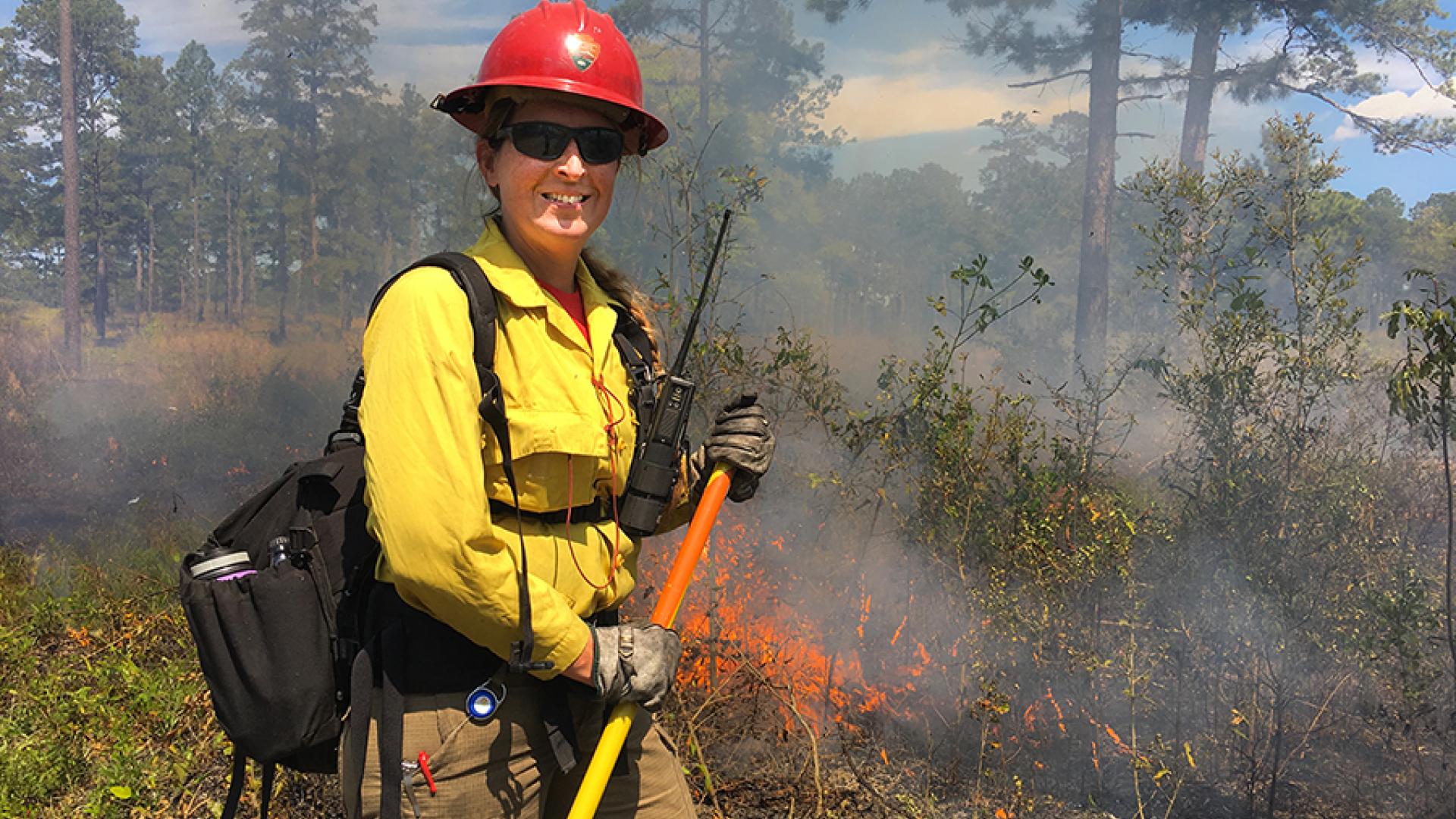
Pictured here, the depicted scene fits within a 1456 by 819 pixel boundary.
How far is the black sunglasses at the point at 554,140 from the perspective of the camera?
1.86 metres

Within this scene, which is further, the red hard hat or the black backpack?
the red hard hat

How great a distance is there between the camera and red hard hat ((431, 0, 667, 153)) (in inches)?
72.2

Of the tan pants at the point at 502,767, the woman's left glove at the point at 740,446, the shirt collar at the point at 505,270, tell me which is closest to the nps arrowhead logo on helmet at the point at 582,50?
the shirt collar at the point at 505,270

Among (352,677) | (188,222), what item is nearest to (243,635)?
(352,677)

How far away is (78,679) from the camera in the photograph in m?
4.62

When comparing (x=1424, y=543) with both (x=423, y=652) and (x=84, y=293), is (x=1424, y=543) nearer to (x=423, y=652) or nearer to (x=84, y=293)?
(x=423, y=652)

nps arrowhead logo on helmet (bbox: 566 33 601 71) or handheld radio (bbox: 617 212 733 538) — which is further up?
nps arrowhead logo on helmet (bbox: 566 33 601 71)

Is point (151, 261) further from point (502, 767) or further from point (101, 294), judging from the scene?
point (502, 767)

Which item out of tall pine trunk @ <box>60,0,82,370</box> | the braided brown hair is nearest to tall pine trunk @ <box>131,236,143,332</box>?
tall pine trunk @ <box>60,0,82,370</box>

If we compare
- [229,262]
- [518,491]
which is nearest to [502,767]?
[518,491]

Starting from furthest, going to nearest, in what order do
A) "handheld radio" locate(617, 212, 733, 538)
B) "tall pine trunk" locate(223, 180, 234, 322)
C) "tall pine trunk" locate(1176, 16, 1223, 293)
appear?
"tall pine trunk" locate(223, 180, 234, 322) < "tall pine trunk" locate(1176, 16, 1223, 293) < "handheld radio" locate(617, 212, 733, 538)

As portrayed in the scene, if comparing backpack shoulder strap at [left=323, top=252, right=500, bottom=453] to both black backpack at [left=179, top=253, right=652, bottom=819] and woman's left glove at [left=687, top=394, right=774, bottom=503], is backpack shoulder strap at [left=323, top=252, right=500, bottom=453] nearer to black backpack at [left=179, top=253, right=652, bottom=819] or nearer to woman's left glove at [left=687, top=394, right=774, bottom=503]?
black backpack at [left=179, top=253, right=652, bottom=819]

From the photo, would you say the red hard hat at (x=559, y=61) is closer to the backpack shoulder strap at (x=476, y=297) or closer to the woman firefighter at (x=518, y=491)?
the woman firefighter at (x=518, y=491)

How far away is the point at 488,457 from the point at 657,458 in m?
0.39
